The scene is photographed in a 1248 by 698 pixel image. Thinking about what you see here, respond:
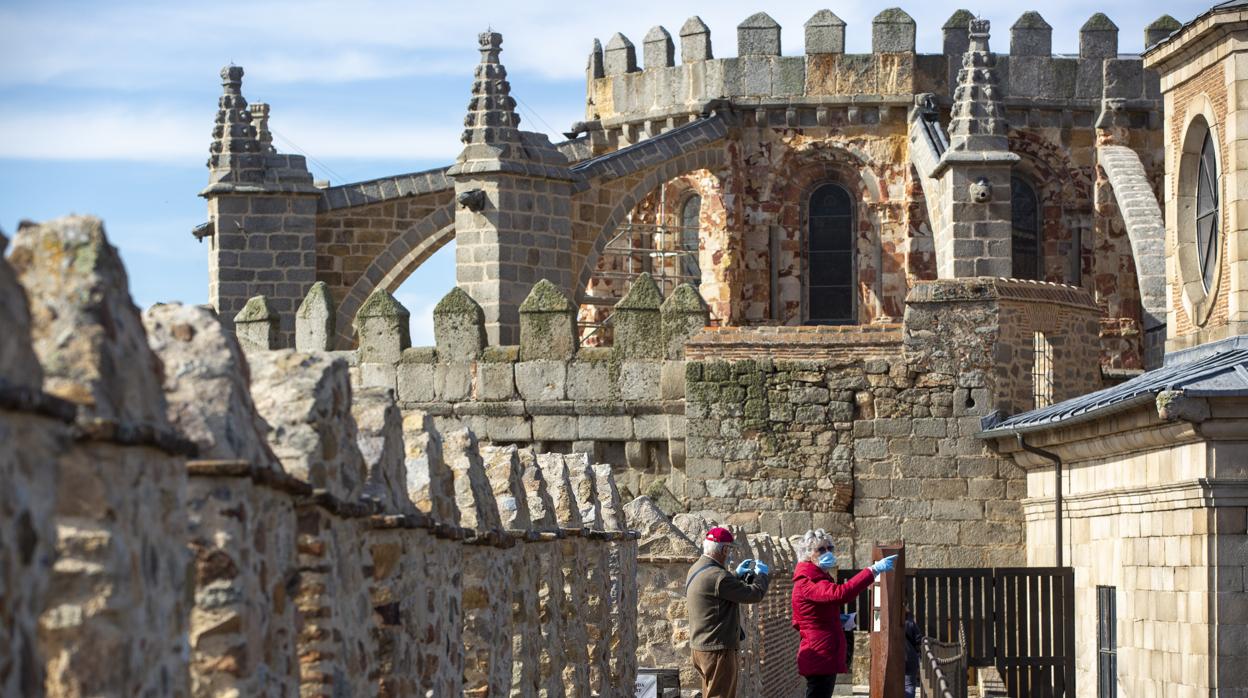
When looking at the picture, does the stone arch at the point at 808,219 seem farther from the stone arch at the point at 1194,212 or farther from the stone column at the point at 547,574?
the stone column at the point at 547,574

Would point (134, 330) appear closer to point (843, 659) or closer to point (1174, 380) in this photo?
point (843, 659)

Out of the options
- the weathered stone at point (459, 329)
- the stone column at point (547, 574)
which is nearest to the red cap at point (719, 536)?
the stone column at point (547, 574)

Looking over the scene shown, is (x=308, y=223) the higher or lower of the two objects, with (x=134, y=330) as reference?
higher

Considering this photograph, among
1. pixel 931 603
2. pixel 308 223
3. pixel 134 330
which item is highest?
pixel 308 223

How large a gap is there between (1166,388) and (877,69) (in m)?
15.8

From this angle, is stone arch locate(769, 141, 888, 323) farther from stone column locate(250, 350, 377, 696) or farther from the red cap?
stone column locate(250, 350, 377, 696)

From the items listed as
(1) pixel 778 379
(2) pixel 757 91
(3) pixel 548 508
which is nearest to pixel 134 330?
(3) pixel 548 508

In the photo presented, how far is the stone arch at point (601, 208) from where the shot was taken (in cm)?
2725

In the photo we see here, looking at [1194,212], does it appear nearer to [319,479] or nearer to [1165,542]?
[1165,542]

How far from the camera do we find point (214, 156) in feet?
88.0

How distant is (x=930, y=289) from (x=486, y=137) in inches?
212

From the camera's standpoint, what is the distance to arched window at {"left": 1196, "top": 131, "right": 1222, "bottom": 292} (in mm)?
21234

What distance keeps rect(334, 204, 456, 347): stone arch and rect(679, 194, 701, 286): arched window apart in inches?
171

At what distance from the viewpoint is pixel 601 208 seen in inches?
1088
